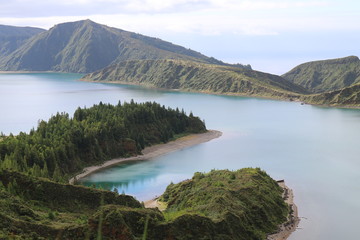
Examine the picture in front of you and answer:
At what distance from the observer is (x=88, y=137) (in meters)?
94.6

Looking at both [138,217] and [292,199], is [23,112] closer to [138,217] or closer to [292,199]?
[292,199]

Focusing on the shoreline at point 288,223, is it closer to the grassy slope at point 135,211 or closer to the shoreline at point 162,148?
the grassy slope at point 135,211

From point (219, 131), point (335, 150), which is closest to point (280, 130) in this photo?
point (219, 131)

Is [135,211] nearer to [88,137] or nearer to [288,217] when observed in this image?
[288,217]

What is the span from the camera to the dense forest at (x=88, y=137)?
78125 mm

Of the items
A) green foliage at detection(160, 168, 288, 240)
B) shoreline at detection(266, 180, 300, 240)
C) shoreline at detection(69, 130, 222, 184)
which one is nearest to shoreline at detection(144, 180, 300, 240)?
shoreline at detection(266, 180, 300, 240)

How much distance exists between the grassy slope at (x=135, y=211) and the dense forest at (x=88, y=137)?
49.0 ft

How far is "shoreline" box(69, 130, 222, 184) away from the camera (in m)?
88.7

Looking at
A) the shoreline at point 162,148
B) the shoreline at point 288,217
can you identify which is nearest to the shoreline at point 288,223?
the shoreline at point 288,217

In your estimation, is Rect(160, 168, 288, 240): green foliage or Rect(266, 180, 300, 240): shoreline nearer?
Rect(160, 168, 288, 240): green foliage

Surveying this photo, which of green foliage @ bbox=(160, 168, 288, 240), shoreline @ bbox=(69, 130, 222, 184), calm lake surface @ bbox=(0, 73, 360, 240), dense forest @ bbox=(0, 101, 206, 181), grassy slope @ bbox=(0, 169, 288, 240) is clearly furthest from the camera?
shoreline @ bbox=(69, 130, 222, 184)

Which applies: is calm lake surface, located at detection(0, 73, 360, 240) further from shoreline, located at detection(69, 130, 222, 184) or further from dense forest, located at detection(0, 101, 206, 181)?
dense forest, located at detection(0, 101, 206, 181)

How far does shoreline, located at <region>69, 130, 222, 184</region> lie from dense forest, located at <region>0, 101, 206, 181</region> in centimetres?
164

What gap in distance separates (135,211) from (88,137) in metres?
53.7
